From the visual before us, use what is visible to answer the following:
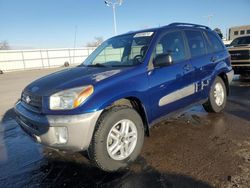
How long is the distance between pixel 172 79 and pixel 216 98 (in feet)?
6.66

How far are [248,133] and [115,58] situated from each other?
104 inches

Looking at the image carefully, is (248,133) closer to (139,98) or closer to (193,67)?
(193,67)

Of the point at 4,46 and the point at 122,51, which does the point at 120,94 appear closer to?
the point at 122,51

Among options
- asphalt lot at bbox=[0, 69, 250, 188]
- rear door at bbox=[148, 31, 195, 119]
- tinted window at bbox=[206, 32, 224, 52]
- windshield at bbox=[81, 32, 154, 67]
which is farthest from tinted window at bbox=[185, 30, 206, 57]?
asphalt lot at bbox=[0, 69, 250, 188]

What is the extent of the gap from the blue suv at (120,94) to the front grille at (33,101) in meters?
0.01

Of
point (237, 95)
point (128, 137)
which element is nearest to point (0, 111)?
point (128, 137)

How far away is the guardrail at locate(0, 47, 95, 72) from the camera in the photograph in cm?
3222

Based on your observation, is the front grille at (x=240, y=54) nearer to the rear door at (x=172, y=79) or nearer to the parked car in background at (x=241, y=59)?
the parked car in background at (x=241, y=59)

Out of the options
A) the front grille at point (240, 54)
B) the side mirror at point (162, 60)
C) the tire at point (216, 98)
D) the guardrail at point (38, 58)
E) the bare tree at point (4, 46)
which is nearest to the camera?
the side mirror at point (162, 60)

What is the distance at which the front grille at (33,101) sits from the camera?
135 inches

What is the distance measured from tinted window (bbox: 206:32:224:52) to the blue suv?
434 millimetres

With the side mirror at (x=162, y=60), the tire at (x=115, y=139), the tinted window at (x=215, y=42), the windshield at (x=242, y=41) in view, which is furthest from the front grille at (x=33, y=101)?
the windshield at (x=242, y=41)

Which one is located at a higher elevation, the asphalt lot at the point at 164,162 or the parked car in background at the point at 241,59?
the parked car in background at the point at 241,59

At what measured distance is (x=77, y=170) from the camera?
357 centimetres
